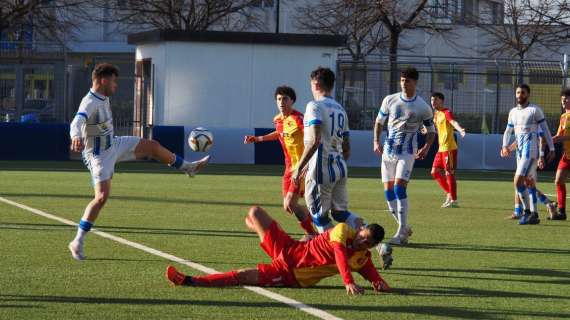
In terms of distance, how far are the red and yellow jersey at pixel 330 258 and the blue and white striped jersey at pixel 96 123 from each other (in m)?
2.97

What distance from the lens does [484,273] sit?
11.8 m

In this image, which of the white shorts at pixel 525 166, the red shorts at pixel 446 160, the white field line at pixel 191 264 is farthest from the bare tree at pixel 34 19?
the white shorts at pixel 525 166

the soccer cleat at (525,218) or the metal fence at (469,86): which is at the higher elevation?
the metal fence at (469,86)

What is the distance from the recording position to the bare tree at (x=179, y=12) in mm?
46344

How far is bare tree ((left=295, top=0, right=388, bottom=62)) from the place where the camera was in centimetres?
4491

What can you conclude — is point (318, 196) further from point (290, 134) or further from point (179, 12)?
point (179, 12)

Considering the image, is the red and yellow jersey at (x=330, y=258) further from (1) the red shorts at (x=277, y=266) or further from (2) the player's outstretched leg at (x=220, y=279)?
(2) the player's outstretched leg at (x=220, y=279)

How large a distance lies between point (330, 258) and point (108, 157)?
3.34 metres

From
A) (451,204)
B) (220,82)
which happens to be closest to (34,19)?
(220,82)

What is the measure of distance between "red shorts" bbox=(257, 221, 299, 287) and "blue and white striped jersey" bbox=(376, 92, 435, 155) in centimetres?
438

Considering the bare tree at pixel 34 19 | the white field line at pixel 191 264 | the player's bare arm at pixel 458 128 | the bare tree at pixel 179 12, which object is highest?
the bare tree at pixel 179 12

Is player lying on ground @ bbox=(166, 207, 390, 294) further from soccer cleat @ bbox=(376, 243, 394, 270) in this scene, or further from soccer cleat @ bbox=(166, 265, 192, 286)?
soccer cleat @ bbox=(376, 243, 394, 270)

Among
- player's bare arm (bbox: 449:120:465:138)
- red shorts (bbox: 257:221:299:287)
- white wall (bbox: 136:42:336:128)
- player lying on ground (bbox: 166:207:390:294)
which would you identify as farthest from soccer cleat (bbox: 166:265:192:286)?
white wall (bbox: 136:42:336:128)

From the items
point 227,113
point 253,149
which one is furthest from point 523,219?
point 227,113
